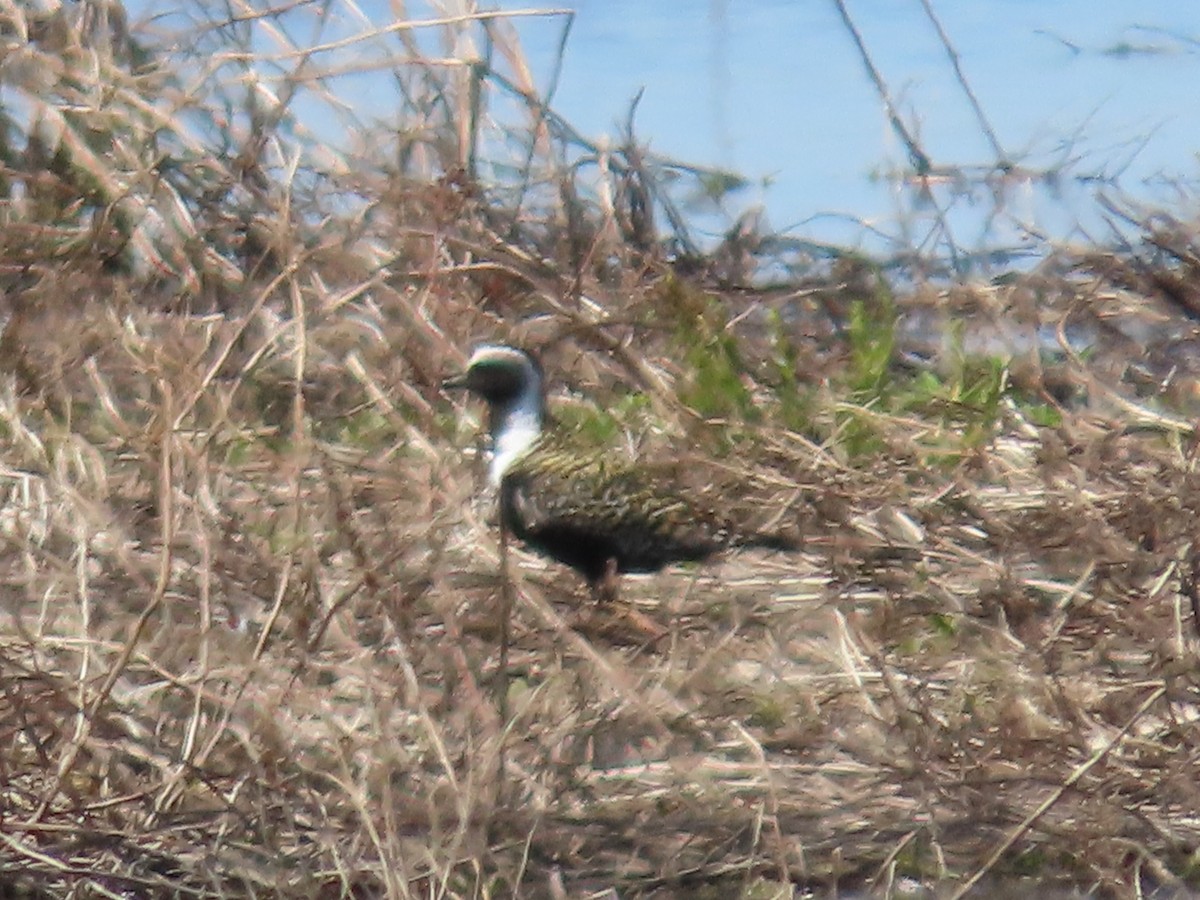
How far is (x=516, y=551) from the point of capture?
4.69 m

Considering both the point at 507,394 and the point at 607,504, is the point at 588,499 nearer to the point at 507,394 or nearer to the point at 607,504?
the point at 607,504

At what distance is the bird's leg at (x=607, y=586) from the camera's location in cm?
418

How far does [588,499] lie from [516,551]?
0.27 metres

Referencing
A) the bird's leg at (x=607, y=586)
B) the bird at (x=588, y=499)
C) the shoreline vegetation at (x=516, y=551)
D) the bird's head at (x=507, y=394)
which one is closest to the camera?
the shoreline vegetation at (x=516, y=551)

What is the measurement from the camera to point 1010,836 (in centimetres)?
293

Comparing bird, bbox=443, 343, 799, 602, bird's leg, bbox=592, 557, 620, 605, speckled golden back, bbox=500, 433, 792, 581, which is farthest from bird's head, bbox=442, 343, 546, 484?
bird's leg, bbox=592, 557, 620, 605

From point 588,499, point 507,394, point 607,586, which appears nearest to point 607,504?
point 588,499

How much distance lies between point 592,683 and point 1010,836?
83 centimetres

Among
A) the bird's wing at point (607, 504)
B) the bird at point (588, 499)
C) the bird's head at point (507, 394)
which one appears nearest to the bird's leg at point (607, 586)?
the bird at point (588, 499)

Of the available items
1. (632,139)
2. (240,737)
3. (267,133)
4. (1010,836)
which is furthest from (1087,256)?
(240,737)

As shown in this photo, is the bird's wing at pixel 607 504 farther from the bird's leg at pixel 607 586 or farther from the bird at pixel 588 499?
the bird's leg at pixel 607 586

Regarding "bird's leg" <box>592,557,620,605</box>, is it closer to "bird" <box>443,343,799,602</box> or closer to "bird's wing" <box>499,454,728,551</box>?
"bird" <box>443,343,799,602</box>

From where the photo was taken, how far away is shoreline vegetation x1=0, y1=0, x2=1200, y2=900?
3055 mm

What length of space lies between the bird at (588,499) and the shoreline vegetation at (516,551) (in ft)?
0.31
